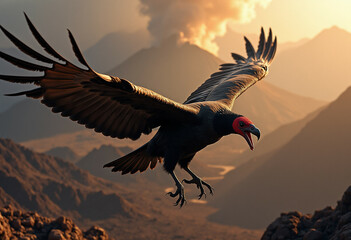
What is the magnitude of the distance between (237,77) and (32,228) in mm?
10717

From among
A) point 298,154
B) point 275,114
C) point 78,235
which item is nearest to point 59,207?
point 298,154

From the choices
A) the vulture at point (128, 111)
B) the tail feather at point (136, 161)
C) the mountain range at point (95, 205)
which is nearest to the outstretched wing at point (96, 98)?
the vulture at point (128, 111)

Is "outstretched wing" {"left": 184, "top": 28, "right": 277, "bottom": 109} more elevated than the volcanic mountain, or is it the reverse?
the volcanic mountain

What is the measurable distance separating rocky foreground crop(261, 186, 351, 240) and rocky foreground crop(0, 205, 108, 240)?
23.8ft

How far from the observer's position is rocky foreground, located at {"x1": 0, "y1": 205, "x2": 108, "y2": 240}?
1427 centimetres

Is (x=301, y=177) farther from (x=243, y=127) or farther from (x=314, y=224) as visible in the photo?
(x=243, y=127)

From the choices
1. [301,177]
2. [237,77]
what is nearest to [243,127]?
[237,77]

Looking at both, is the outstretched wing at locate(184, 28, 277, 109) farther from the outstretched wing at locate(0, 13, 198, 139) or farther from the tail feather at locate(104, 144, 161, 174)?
the outstretched wing at locate(0, 13, 198, 139)

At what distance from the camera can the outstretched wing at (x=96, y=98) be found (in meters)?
4.30

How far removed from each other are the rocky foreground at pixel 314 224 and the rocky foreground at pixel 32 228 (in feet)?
23.8

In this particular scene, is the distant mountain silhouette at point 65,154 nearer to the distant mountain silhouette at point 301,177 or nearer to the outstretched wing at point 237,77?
the distant mountain silhouette at point 301,177

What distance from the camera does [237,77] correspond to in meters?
8.63

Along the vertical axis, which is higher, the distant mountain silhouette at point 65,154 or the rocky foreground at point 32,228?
the distant mountain silhouette at point 65,154

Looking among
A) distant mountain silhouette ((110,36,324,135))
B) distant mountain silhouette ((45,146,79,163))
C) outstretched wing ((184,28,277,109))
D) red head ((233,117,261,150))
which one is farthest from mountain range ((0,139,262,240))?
distant mountain silhouette ((110,36,324,135))
